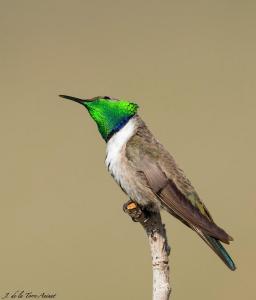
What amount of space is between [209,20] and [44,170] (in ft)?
16.4

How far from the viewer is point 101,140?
11156 mm

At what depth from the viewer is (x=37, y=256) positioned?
9164mm

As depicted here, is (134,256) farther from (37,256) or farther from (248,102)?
(248,102)

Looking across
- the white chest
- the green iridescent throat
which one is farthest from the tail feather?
the green iridescent throat

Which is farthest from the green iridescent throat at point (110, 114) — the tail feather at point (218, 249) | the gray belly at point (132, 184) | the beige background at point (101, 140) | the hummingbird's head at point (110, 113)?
the beige background at point (101, 140)

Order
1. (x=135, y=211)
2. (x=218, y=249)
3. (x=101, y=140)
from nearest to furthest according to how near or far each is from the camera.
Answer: (x=218, y=249), (x=135, y=211), (x=101, y=140)

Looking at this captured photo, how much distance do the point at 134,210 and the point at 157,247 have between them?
0.64m

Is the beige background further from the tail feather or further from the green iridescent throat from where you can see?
the tail feather

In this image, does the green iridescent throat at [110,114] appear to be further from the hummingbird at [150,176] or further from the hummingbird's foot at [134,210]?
the hummingbird's foot at [134,210]

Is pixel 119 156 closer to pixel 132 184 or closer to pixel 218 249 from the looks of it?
pixel 132 184

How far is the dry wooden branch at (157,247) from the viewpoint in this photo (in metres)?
4.44

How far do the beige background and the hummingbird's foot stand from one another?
10.5 feet

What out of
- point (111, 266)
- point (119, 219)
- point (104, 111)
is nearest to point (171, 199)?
point (104, 111)

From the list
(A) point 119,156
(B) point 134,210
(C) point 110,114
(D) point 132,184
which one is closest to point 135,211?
(B) point 134,210
